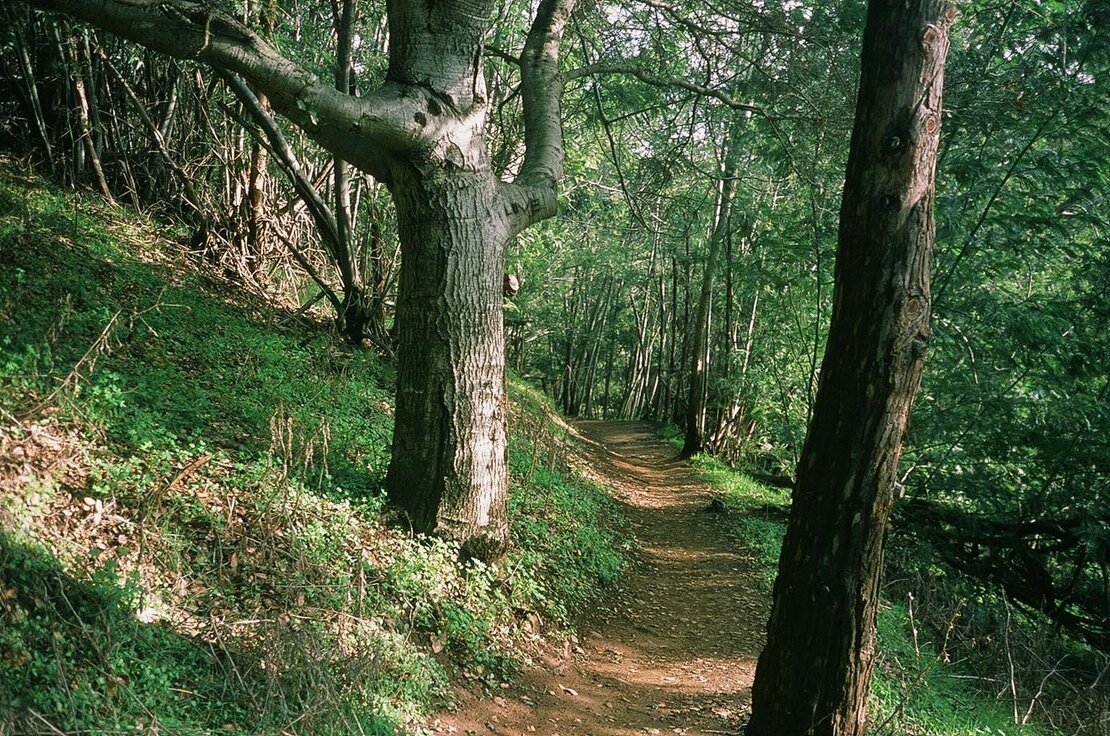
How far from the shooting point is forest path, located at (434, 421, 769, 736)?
5.06 m

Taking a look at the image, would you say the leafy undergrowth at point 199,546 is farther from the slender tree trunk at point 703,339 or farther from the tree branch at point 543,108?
the slender tree trunk at point 703,339

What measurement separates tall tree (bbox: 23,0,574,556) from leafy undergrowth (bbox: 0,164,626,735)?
0.46m

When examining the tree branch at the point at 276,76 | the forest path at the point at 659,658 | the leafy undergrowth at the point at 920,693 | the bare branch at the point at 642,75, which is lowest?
the forest path at the point at 659,658

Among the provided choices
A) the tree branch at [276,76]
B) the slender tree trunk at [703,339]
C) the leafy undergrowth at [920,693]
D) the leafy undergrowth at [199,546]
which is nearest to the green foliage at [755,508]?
the leafy undergrowth at [920,693]

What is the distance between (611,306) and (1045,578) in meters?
29.5

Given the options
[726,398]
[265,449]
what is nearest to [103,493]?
[265,449]

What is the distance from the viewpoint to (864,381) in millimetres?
3576

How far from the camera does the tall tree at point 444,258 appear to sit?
545 centimetres

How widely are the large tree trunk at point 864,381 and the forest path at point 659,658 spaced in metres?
1.58

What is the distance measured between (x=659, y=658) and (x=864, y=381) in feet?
13.1

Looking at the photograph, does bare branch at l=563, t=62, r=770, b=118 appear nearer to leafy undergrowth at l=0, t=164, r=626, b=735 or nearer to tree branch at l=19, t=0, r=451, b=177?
tree branch at l=19, t=0, r=451, b=177

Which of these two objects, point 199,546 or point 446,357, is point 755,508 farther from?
point 199,546

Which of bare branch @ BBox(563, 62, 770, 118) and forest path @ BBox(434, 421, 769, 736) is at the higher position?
bare branch @ BBox(563, 62, 770, 118)

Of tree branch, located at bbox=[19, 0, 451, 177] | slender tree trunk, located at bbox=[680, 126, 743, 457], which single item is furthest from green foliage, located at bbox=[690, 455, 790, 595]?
tree branch, located at bbox=[19, 0, 451, 177]
